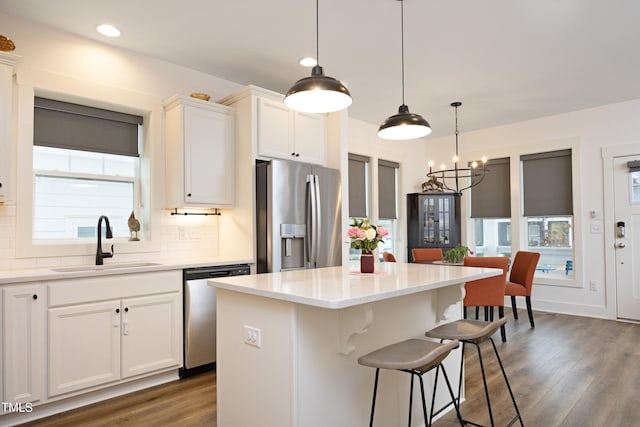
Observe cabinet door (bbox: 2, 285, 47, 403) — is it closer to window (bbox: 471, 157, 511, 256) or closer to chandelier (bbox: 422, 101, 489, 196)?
chandelier (bbox: 422, 101, 489, 196)

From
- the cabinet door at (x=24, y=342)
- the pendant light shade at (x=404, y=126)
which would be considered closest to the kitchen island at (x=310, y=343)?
the pendant light shade at (x=404, y=126)

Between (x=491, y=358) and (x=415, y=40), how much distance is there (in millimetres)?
2858

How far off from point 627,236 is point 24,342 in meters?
6.26

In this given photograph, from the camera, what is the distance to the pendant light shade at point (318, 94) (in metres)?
2.21

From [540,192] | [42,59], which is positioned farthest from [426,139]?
[42,59]

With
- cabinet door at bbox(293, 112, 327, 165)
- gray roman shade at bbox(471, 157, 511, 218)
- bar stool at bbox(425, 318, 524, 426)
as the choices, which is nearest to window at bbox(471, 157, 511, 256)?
gray roman shade at bbox(471, 157, 511, 218)

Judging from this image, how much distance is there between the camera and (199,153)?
366cm

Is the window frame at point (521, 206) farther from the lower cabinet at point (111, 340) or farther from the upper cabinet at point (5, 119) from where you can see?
the upper cabinet at point (5, 119)

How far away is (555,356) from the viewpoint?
12.2 feet

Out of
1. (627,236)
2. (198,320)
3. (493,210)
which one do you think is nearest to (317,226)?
(198,320)

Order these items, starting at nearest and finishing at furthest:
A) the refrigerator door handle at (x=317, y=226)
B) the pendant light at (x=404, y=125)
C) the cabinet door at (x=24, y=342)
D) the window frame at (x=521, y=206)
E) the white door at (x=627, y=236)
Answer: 1. the cabinet door at (x=24, y=342)
2. the pendant light at (x=404, y=125)
3. the refrigerator door handle at (x=317, y=226)
4. the white door at (x=627, y=236)
5. the window frame at (x=521, y=206)

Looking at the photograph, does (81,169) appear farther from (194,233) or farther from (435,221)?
(435,221)

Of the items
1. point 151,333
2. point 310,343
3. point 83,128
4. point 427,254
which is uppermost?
point 83,128

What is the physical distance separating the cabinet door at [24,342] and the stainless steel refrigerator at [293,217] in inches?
66.6
